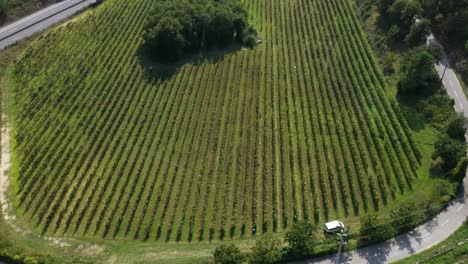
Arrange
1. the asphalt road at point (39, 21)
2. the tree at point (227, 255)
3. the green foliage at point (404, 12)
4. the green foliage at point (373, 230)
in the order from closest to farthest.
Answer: the tree at point (227, 255)
the green foliage at point (373, 230)
the green foliage at point (404, 12)
the asphalt road at point (39, 21)

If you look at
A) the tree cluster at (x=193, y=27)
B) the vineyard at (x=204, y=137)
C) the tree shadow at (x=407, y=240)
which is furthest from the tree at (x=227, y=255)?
the tree cluster at (x=193, y=27)

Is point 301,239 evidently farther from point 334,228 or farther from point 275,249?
point 334,228

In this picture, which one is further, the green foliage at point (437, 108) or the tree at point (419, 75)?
the tree at point (419, 75)

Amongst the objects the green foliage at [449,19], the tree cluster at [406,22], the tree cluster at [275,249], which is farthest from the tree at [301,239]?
the green foliage at [449,19]

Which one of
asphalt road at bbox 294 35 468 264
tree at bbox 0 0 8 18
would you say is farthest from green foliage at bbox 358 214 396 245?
tree at bbox 0 0 8 18

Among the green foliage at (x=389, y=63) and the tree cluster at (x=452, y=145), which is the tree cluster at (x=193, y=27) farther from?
the tree cluster at (x=452, y=145)

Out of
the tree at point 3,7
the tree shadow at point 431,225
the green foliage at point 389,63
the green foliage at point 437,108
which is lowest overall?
the tree shadow at point 431,225

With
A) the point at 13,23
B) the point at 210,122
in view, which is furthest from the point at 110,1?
the point at 210,122

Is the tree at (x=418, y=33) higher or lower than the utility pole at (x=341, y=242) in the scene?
higher

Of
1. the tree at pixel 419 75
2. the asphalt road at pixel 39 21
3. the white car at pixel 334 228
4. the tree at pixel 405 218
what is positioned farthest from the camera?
the asphalt road at pixel 39 21
